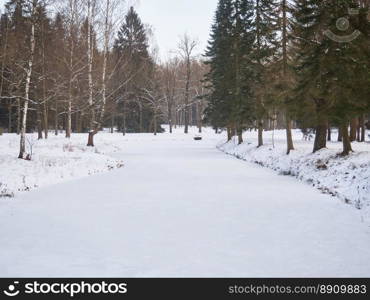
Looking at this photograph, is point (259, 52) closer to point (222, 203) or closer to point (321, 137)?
point (321, 137)

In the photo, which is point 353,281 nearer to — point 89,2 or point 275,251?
point 275,251

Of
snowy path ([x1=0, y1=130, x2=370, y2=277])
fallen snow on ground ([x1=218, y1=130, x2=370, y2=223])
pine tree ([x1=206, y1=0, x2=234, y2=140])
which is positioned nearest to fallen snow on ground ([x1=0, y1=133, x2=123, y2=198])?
snowy path ([x1=0, y1=130, x2=370, y2=277])

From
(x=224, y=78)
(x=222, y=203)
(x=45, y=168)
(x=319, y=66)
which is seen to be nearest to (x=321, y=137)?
(x=319, y=66)

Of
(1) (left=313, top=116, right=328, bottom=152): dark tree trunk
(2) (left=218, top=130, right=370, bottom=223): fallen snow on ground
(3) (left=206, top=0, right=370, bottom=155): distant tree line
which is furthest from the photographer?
(1) (left=313, top=116, right=328, bottom=152): dark tree trunk

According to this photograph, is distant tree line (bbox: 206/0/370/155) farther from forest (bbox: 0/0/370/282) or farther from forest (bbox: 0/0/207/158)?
forest (bbox: 0/0/207/158)

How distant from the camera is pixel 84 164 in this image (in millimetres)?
18859

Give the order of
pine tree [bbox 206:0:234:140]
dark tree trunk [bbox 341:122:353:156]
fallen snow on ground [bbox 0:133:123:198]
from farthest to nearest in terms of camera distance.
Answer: pine tree [bbox 206:0:234:140] → dark tree trunk [bbox 341:122:353:156] → fallen snow on ground [bbox 0:133:123:198]

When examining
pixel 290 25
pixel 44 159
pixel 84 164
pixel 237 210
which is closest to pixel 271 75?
pixel 290 25

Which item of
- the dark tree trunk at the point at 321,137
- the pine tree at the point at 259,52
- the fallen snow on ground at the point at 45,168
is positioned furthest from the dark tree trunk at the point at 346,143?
the fallen snow on ground at the point at 45,168

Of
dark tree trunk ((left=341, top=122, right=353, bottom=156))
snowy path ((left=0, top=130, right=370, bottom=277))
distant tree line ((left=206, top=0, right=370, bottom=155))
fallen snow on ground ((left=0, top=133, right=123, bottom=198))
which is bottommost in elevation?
snowy path ((left=0, top=130, right=370, bottom=277))

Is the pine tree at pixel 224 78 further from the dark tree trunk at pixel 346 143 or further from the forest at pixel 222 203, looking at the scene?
the dark tree trunk at pixel 346 143

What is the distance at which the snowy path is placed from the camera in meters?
5.67

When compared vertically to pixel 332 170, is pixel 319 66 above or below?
above

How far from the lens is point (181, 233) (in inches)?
297
